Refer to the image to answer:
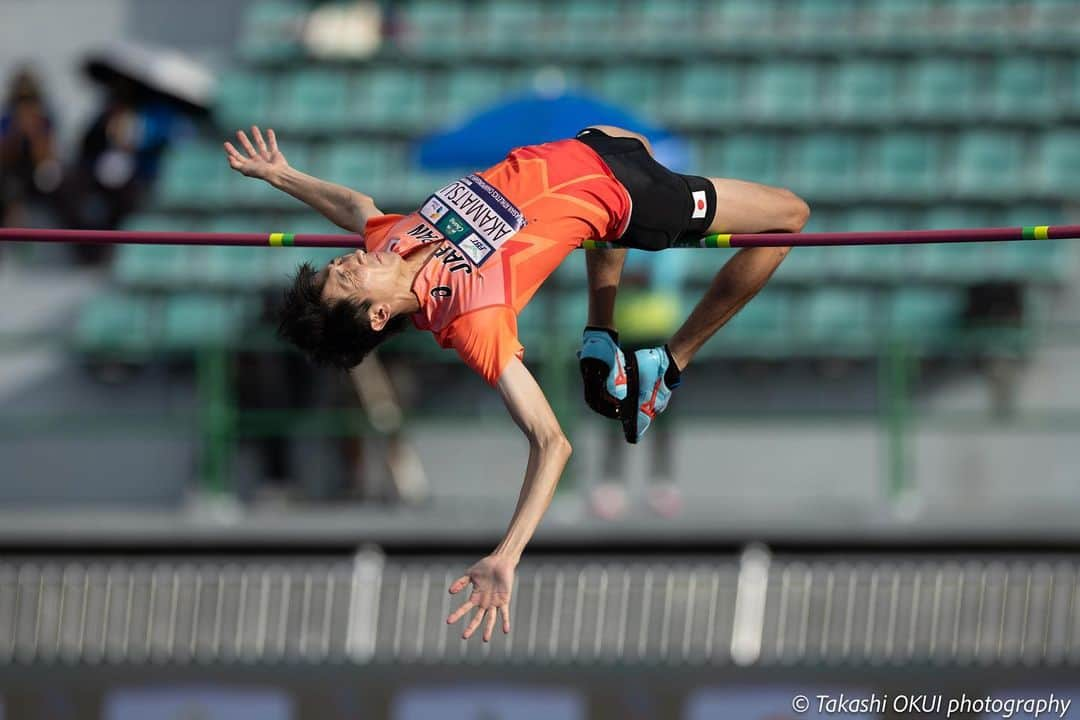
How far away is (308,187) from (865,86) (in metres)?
6.65

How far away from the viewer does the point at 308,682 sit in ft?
27.2

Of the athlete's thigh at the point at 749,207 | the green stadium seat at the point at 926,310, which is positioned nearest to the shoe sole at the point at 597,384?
the athlete's thigh at the point at 749,207

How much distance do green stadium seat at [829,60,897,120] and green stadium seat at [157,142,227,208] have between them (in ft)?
13.1

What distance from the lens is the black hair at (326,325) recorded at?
211 inches

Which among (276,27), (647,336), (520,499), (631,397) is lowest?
(520,499)

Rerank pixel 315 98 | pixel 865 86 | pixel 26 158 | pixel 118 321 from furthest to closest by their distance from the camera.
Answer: pixel 315 98
pixel 26 158
pixel 865 86
pixel 118 321

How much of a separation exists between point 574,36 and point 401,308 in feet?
24.3

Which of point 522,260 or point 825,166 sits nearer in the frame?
point 522,260

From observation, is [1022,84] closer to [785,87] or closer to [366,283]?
[785,87]

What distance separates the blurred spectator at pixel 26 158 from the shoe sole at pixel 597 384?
7166mm

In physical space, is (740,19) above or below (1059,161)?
above

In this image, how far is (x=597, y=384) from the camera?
6.10 m

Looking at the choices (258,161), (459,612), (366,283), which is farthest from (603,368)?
(459,612)

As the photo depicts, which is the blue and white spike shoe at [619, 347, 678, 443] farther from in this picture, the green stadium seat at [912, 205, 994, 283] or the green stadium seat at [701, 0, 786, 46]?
the green stadium seat at [701, 0, 786, 46]
